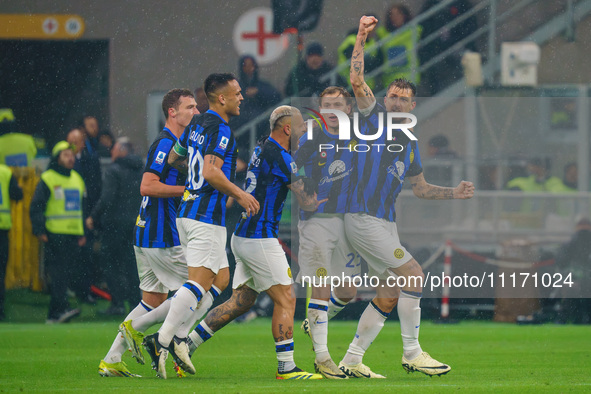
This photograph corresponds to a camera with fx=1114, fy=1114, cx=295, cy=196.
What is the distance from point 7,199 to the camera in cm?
1155

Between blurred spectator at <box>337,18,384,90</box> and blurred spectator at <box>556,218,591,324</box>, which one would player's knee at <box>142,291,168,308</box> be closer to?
blurred spectator at <box>556,218,591,324</box>

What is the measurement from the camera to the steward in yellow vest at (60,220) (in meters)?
11.1

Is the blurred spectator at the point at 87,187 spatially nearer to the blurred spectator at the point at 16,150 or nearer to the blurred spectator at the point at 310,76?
the blurred spectator at the point at 16,150

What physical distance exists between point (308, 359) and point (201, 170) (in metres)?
2.20

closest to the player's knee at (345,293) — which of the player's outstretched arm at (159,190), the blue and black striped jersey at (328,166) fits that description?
the blue and black striped jersey at (328,166)

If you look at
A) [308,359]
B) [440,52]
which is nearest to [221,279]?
[308,359]

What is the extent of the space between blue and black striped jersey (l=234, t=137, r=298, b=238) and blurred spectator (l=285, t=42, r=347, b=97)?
574 centimetres

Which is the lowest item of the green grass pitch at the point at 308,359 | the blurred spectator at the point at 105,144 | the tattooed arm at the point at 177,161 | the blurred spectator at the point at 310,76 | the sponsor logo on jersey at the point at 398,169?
the green grass pitch at the point at 308,359

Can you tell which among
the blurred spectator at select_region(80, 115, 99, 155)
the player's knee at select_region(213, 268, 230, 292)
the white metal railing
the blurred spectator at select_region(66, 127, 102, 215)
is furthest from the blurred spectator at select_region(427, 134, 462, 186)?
the player's knee at select_region(213, 268, 230, 292)

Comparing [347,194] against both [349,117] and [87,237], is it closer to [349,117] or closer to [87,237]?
[349,117]

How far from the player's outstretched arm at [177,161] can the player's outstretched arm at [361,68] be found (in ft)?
3.88

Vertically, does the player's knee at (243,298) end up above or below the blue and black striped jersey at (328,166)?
below

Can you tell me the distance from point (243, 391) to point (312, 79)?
282 inches

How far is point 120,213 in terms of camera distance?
1159 cm
